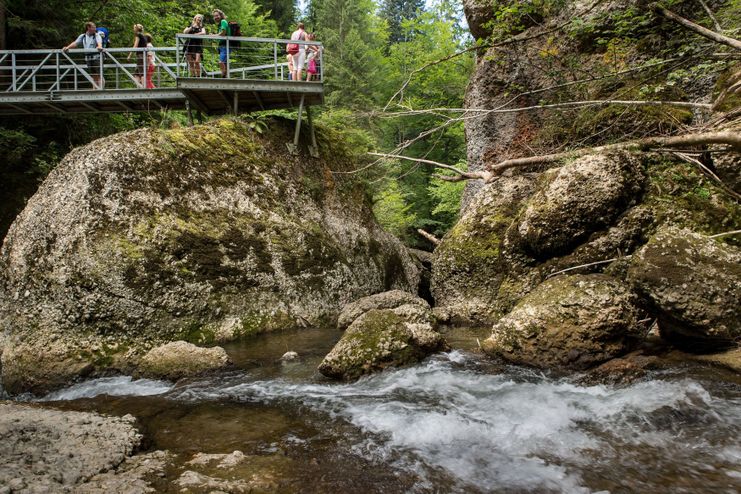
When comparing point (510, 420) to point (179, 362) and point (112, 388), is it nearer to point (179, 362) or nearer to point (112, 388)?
point (179, 362)

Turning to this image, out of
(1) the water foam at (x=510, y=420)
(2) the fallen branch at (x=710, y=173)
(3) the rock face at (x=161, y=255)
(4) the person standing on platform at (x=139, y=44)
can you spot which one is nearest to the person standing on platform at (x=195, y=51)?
(4) the person standing on platform at (x=139, y=44)

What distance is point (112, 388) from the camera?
227 inches

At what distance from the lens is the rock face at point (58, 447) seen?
2.94 m

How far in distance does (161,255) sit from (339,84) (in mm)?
16814

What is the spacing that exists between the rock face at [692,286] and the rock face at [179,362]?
603 cm

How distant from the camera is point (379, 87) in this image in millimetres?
23672

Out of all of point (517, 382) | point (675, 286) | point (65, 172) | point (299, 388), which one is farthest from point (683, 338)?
point (65, 172)

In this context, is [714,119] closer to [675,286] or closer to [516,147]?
[675,286]

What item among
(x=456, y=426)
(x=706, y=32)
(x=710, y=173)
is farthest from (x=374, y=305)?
(x=706, y=32)

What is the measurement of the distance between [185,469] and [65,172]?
23.0 feet

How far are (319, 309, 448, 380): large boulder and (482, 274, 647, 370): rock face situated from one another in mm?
1169

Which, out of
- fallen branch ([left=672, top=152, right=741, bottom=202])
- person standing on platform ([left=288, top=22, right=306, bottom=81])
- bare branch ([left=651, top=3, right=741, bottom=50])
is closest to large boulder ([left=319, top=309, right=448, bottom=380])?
fallen branch ([left=672, top=152, right=741, bottom=202])

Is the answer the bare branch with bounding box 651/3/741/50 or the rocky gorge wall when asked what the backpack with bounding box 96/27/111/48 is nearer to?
the rocky gorge wall

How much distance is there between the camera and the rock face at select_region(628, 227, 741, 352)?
4594 millimetres
